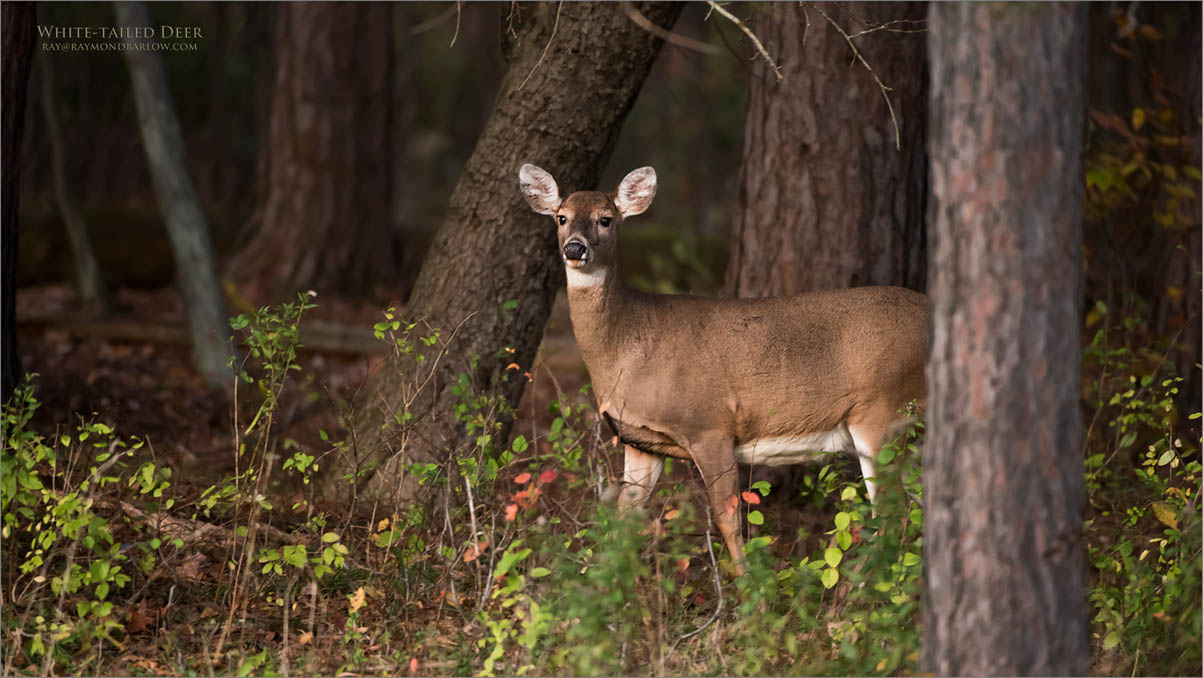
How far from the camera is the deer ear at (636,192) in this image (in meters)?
5.85

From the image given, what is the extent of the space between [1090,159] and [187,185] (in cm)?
593

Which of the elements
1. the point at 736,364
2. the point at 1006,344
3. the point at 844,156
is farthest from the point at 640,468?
the point at 1006,344

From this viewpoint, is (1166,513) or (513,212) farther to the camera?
(513,212)

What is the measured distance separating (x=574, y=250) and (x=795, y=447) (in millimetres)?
1297

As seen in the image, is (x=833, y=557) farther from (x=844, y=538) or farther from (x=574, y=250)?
(x=574, y=250)

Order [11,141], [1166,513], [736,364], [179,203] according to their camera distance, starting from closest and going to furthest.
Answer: [1166,513] < [736,364] < [11,141] < [179,203]

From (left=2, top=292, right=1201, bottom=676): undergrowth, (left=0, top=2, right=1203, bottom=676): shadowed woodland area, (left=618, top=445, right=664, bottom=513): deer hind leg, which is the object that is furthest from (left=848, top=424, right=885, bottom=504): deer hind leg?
(left=618, top=445, right=664, bottom=513): deer hind leg

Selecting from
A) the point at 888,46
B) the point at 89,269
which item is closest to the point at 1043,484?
the point at 888,46

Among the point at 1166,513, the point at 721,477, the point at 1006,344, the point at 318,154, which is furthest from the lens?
the point at 318,154

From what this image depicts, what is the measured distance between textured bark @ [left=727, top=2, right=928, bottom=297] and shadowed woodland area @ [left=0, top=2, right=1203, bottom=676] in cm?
2

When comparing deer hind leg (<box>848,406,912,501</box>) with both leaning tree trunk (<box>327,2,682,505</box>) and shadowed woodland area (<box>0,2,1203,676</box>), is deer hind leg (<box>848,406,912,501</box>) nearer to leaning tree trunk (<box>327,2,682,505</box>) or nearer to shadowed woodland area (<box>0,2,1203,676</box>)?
shadowed woodland area (<box>0,2,1203,676</box>)

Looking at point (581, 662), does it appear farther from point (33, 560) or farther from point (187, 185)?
point (187, 185)

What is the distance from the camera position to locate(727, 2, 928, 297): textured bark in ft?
23.0

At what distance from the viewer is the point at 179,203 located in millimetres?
9188
